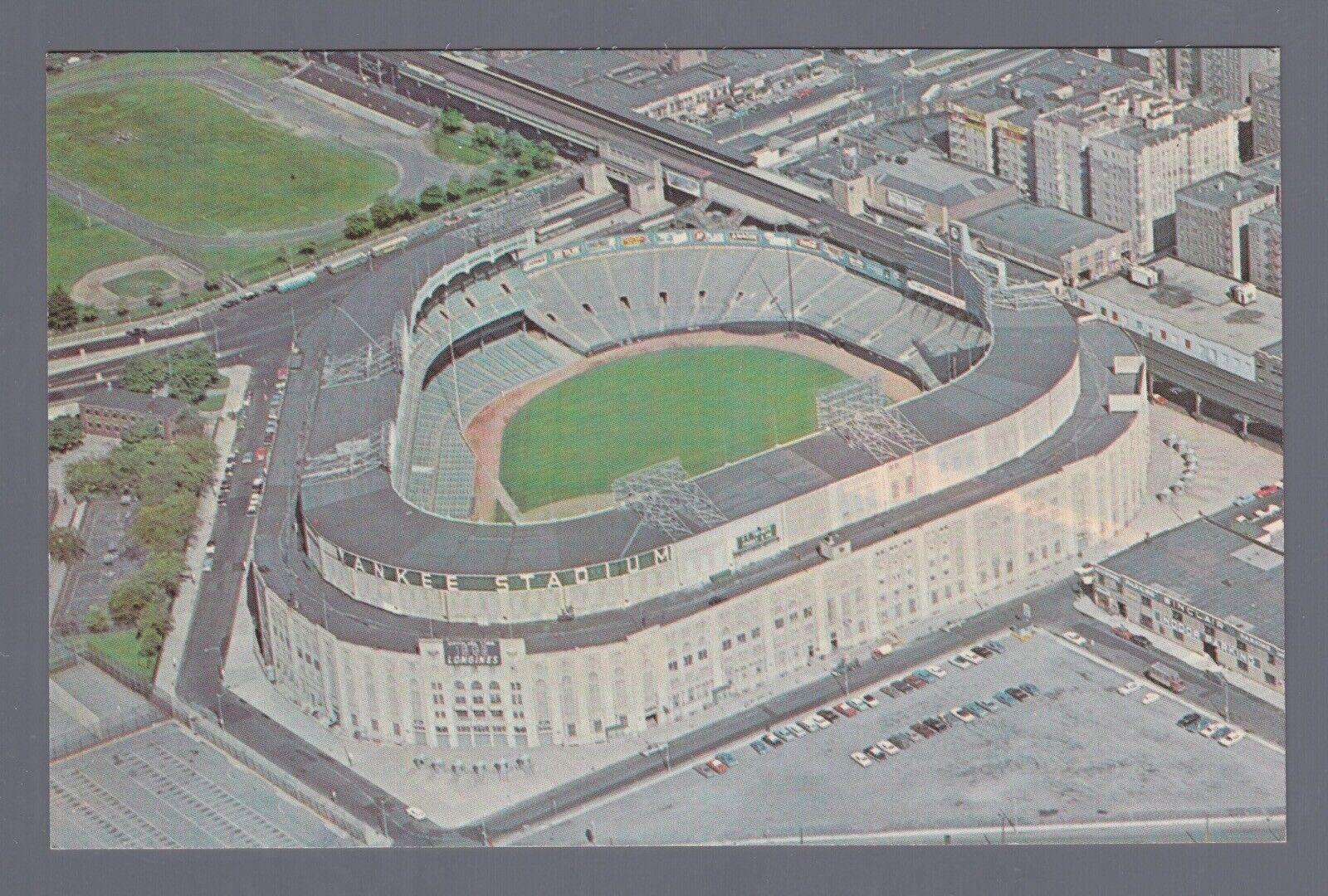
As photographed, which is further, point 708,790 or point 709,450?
point 709,450

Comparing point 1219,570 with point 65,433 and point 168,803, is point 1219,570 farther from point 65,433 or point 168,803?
point 65,433

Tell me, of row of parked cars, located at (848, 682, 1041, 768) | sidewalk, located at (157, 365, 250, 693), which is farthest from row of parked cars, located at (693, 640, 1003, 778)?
sidewalk, located at (157, 365, 250, 693)

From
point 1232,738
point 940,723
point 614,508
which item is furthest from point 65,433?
point 1232,738

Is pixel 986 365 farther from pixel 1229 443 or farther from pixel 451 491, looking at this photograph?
pixel 451 491

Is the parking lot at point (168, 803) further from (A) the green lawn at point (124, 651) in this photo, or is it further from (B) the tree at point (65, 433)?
(B) the tree at point (65, 433)

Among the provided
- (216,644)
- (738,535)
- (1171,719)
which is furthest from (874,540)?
(216,644)

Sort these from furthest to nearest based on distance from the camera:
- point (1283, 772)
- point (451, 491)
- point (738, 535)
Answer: point (451, 491) < point (738, 535) < point (1283, 772)
